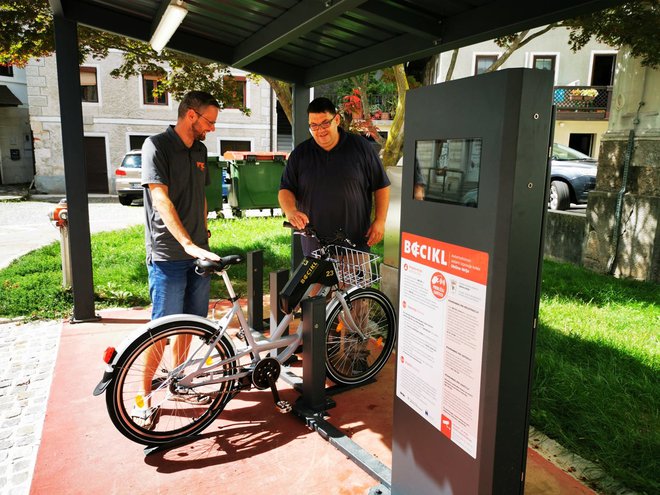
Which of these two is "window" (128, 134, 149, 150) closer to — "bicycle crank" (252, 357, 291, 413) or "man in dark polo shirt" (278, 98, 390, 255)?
"man in dark polo shirt" (278, 98, 390, 255)

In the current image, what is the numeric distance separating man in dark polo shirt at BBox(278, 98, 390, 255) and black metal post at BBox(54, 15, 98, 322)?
7.61ft

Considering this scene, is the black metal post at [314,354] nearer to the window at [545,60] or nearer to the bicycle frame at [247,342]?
the bicycle frame at [247,342]

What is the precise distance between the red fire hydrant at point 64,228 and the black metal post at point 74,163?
498 millimetres

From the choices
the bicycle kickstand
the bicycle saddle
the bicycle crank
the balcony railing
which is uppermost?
the balcony railing

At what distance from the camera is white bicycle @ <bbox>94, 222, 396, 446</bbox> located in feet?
9.78

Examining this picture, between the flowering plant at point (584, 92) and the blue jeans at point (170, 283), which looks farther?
the flowering plant at point (584, 92)

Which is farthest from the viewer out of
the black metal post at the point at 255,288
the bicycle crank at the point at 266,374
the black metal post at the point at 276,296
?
the black metal post at the point at 255,288

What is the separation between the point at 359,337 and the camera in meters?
3.97

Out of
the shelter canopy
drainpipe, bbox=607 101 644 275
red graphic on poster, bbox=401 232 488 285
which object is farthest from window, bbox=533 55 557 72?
red graphic on poster, bbox=401 232 488 285

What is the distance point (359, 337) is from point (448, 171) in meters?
2.18

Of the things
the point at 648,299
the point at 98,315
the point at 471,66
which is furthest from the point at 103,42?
the point at 471,66

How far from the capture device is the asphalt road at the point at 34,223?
9.80 meters

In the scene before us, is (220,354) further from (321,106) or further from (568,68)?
(568,68)

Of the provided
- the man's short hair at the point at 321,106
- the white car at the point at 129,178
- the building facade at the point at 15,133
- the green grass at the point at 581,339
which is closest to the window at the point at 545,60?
the white car at the point at 129,178
